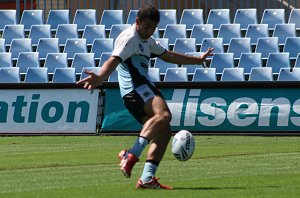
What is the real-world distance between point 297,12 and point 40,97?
7949 millimetres

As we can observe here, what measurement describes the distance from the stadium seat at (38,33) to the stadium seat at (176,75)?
4.63m

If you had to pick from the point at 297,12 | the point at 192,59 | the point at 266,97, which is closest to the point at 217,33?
the point at 297,12

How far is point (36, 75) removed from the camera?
80.5 feet

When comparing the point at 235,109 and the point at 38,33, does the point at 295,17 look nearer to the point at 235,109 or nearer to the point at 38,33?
the point at 235,109

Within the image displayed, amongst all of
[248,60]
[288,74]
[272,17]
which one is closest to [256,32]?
[272,17]

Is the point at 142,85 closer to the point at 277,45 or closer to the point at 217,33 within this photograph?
the point at 277,45

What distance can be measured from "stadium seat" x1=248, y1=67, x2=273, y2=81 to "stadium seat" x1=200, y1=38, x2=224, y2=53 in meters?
1.79

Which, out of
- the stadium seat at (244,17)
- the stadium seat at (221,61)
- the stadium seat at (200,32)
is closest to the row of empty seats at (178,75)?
the stadium seat at (221,61)

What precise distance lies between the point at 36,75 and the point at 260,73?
18.9 ft

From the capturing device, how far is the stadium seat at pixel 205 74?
23438mm

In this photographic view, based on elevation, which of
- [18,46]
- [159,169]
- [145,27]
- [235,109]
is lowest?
[235,109]

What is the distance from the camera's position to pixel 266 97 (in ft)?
68.7

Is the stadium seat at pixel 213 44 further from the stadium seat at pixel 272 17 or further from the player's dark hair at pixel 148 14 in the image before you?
the player's dark hair at pixel 148 14

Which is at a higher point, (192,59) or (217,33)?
(192,59)
